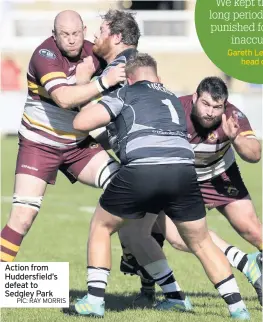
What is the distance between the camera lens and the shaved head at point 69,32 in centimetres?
786

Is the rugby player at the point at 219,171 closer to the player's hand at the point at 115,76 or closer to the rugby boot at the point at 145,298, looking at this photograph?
the rugby boot at the point at 145,298

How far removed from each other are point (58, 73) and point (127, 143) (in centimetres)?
95

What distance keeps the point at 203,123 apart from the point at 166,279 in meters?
1.26

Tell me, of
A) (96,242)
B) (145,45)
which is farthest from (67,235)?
(145,45)

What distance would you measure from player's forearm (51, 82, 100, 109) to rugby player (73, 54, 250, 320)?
33 centimetres

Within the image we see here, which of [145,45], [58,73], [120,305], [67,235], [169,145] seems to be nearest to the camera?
[169,145]

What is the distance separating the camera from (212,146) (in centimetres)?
821

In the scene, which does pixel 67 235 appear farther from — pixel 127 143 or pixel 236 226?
A: pixel 127 143

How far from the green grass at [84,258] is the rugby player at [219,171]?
0.37 m

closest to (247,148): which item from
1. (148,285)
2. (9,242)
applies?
(148,285)

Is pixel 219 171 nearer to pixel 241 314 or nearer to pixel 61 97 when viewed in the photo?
pixel 241 314

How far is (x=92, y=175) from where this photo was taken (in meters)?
8.22

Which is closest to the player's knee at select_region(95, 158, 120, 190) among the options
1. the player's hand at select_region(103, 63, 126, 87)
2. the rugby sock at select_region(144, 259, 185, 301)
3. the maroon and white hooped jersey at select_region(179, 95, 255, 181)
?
the maroon and white hooped jersey at select_region(179, 95, 255, 181)

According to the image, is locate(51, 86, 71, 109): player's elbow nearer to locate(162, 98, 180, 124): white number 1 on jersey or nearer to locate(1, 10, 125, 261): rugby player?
locate(1, 10, 125, 261): rugby player
